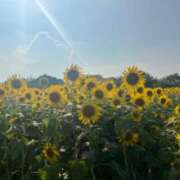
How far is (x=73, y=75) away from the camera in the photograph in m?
8.03

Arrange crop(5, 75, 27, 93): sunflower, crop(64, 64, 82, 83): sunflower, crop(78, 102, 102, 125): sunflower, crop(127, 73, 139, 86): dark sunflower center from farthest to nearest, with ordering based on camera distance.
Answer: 1. crop(5, 75, 27, 93): sunflower
2. crop(64, 64, 82, 83): sunflower
3. crop(127, 73, 139, 86): dark sunflower center
4. crop(78, 102, 102, 125): sunflower

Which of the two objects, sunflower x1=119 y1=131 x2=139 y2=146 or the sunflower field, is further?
sunflower x1=119 y1=131 x2=139 y2=146

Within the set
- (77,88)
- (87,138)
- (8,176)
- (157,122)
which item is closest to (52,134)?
(87,138)

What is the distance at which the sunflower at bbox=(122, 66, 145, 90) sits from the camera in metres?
7.57

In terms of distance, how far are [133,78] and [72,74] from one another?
3.94ft

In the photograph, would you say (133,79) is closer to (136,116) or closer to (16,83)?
(136,116)

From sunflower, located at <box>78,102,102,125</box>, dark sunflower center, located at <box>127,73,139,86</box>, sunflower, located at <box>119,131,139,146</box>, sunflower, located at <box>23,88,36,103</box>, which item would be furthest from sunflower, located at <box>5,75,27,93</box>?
sunflower, located at <box>119,131,139,146</box>

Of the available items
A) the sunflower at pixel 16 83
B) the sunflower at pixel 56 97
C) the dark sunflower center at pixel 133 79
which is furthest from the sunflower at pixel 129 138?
the sunflower at pixel 16 83

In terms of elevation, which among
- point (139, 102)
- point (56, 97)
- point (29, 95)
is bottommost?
point (139, 102)

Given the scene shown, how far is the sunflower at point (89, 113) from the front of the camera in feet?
16.8

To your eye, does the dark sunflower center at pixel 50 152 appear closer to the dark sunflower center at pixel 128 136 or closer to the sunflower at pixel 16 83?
the dark sunflower center at pixel 128 136

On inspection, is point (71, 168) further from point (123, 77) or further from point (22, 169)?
point (123, 77)

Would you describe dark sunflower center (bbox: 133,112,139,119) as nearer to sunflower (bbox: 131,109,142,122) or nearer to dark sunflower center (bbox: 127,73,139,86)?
sunflower (bbox: 131,109,142,122)

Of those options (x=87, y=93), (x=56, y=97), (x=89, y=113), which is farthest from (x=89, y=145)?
(x=87, y=93)
